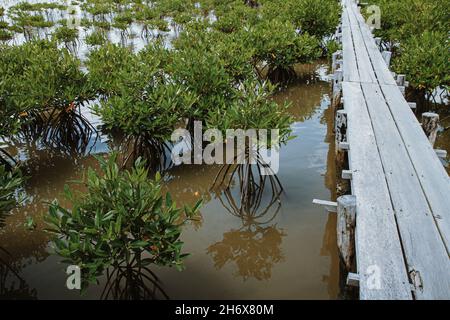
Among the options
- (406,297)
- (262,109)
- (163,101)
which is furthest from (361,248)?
(163,101)

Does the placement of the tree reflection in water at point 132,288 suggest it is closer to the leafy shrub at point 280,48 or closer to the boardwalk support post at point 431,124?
the boardwalk support post at point 431,124

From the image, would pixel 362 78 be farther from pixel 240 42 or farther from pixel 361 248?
pixel 361 248

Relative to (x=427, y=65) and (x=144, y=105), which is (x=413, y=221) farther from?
(x=427, y=65)

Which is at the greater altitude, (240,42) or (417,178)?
(240,42)

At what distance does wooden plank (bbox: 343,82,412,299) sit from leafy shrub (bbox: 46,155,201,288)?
1482 mm

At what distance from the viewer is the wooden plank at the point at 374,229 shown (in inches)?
115

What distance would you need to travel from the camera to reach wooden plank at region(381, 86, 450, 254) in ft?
11.8

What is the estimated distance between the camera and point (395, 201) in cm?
378

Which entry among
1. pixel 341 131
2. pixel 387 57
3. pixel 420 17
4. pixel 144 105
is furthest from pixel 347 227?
pixel 420 17

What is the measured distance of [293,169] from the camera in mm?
6152

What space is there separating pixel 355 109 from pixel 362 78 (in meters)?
1.71

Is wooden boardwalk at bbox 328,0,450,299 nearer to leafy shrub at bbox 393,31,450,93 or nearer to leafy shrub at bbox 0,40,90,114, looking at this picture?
leafy shrub at bbox 393,31,450,93

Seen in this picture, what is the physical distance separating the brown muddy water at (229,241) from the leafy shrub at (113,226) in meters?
0.79

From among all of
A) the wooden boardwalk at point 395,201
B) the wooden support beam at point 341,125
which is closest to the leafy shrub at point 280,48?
the wooden boardwalk at point 395,201
